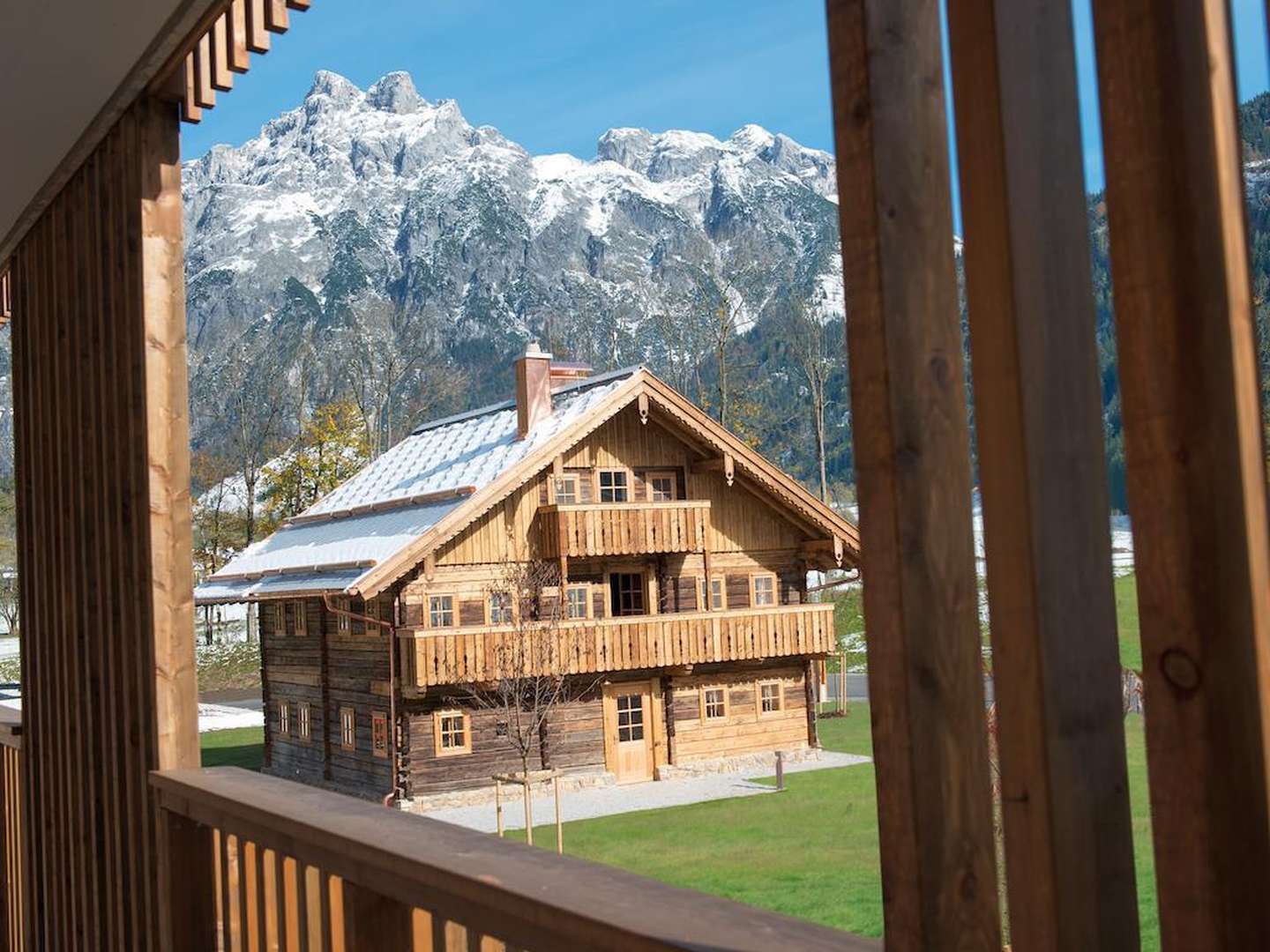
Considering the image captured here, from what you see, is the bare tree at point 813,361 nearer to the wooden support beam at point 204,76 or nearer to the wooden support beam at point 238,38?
the wooden support beam at point 204,76

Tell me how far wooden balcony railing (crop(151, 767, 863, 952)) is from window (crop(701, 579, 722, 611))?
16.8 metres

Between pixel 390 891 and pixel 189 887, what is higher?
pixel 390 891

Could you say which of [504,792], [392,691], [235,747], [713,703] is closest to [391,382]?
[235,747]

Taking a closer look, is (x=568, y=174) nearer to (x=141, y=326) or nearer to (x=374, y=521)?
(x=374, y=521)

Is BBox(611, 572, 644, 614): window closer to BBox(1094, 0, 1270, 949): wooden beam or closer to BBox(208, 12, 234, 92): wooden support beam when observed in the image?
BBox(208, 12, 234, 92): wooden support beam

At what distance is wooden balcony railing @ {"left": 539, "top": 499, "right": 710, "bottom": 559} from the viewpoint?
17797 millimetres

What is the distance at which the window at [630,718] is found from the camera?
19.3 meters

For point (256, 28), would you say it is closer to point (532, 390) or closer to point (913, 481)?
point (913, 481)

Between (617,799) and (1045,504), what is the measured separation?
57.9 ft

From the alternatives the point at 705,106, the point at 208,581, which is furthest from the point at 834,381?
the point at 705,106

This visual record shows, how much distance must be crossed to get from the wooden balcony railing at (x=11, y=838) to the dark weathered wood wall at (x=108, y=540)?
0.33 meters

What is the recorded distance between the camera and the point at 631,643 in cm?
1827

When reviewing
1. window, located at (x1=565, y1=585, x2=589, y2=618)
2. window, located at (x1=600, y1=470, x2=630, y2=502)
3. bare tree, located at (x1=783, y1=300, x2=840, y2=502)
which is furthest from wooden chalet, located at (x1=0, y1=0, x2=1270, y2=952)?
bare tree, located at (x1=783, y1=300, x2=840, y2=502)

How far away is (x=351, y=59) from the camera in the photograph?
16925cm
